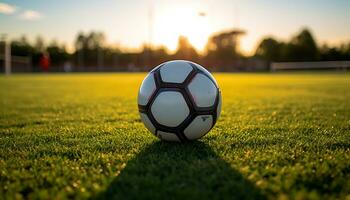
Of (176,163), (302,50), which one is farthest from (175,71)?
(302,50)

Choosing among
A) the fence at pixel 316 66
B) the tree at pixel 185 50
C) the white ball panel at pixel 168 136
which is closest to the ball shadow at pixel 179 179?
the white ball panel at pixel 168 136

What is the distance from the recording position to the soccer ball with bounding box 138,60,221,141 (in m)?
3.37

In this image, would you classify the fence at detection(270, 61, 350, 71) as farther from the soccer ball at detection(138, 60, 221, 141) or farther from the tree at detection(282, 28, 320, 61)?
the soccer ball at detection(138, 60, 221, 141)

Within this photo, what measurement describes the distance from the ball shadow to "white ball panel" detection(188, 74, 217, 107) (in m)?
0.52

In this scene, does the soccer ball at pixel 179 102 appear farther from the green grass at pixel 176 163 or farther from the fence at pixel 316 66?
the fence at pixel 316 66

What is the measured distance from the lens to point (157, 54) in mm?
71188

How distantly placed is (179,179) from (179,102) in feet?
3.24

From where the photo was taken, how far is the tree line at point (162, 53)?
66625 millimetres

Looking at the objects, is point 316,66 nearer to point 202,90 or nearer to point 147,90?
point 202,90

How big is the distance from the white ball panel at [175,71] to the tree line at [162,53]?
196ft

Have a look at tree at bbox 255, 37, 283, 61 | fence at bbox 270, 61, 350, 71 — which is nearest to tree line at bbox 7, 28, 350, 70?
tree at bbox 255, 37, 283, 61

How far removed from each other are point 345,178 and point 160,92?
1.81 m

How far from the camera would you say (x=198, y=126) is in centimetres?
346

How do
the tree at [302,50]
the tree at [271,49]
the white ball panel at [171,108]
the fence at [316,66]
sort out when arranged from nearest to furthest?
the white ball panel at [171,108]
the fence at [316,66]
the tree at [302,50]
the tree at [271,49]
